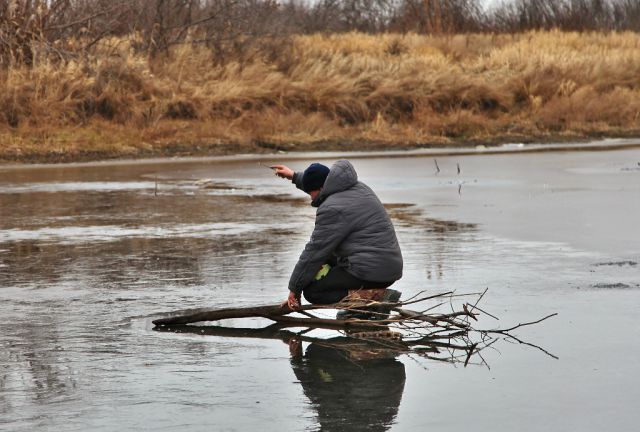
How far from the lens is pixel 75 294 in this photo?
32.2ft

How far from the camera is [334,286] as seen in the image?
843 cm

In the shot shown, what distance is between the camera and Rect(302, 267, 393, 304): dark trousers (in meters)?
8.41

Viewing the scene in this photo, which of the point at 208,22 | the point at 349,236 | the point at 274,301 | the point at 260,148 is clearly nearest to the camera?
the point at 349,236

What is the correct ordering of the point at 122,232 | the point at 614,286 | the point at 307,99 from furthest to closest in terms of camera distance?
the point at 307,99
the point at 122,232
the point at 614,286

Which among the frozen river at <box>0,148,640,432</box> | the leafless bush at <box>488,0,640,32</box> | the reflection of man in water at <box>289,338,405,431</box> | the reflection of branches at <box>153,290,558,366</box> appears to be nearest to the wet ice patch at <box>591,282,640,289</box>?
the frozen river at <box>0,148,640,432</box>

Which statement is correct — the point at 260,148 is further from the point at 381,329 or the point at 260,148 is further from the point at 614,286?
the point at 381,329

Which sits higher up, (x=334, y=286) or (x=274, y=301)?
(x=334, y=286)

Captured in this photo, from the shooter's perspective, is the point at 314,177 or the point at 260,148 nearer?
the point at 314,177

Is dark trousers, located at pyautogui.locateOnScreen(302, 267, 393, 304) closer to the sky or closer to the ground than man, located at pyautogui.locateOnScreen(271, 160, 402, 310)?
closer to the ground

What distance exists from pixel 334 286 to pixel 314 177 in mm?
729

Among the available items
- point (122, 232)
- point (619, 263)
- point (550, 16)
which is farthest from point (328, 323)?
point (550, 16)

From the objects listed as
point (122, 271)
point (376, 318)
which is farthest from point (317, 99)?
point (376, 318)

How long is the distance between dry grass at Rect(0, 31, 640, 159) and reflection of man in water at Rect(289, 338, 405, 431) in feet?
63.7

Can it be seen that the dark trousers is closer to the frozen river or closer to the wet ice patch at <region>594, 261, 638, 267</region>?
the frozen river
